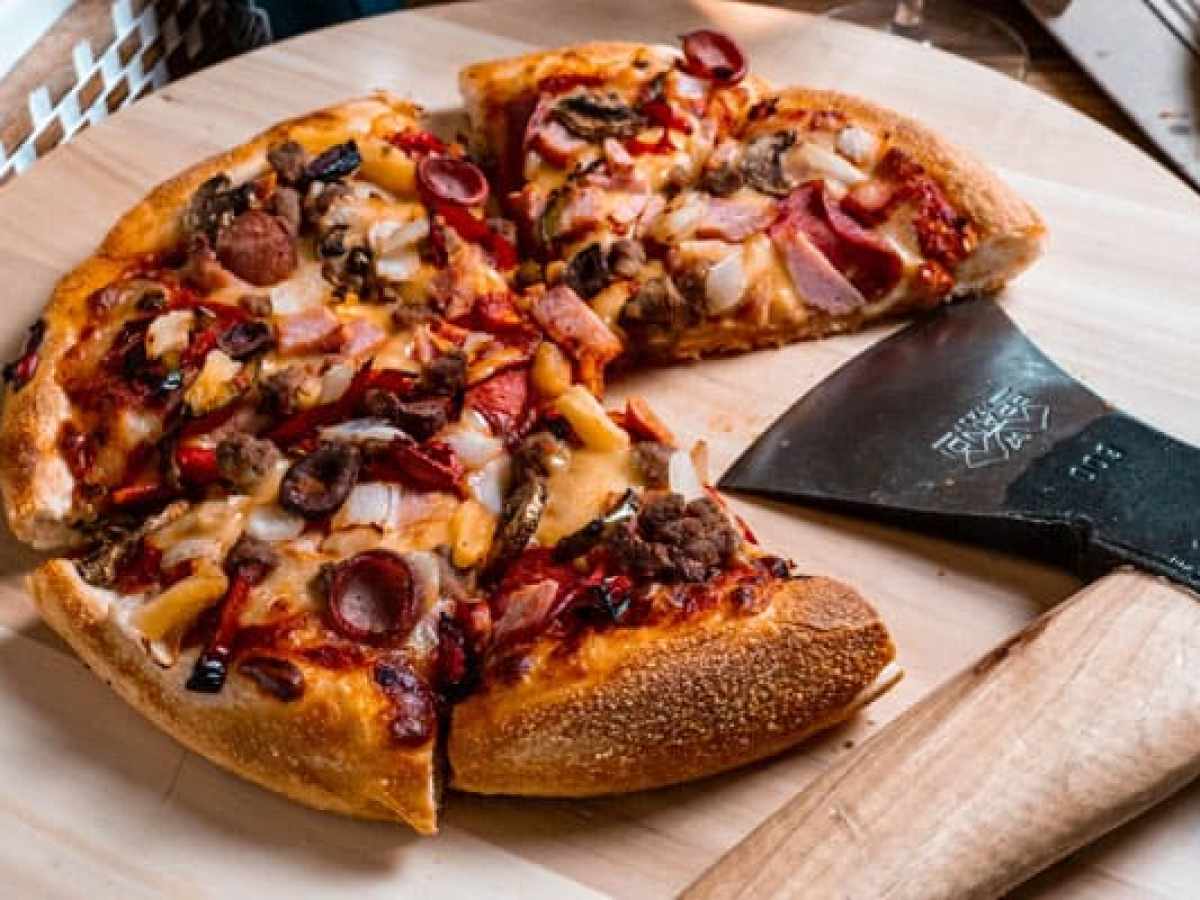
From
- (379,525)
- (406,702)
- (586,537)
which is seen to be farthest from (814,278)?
(406,702)

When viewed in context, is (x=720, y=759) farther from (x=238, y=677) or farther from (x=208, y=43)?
(x=208, y=43)

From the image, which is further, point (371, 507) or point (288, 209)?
point (288, 209)

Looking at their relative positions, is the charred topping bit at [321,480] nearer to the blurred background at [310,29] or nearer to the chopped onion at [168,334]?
the chopped onion at [168,334]

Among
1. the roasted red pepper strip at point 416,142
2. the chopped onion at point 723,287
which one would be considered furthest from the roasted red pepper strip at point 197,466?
the chopped onion at point 723,287

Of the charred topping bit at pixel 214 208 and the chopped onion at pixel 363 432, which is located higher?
the charred topping bit at pixel 214 208

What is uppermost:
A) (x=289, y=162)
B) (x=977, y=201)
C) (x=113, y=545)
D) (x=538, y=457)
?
(x=977, y=201)

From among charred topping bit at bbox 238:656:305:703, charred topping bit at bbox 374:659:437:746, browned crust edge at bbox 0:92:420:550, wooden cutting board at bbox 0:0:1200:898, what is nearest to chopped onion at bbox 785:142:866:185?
wooden cutting board at bbox 0:0:1200:898

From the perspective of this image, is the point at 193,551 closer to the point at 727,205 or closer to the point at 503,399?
the point at 503,399
